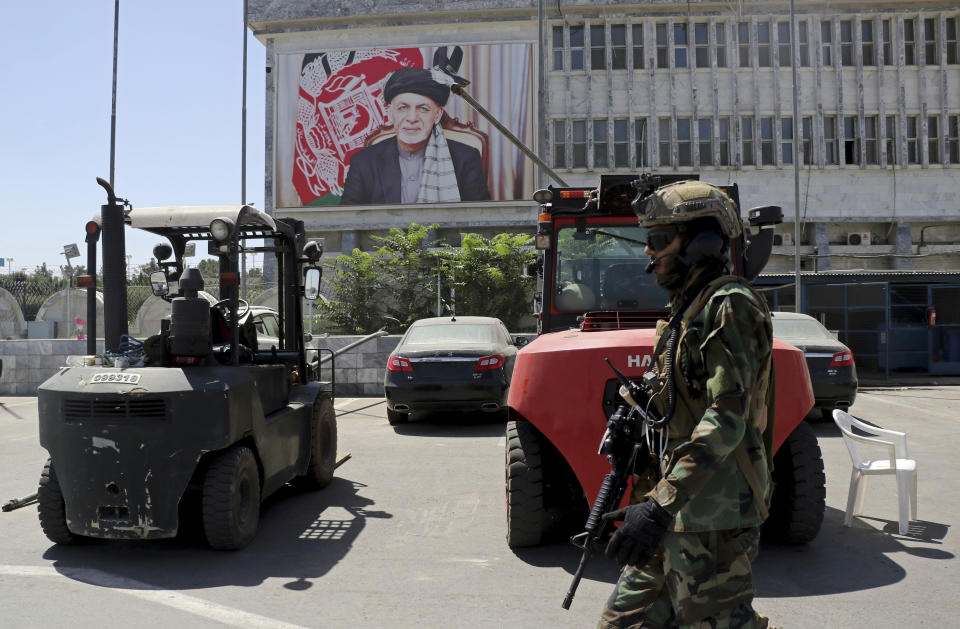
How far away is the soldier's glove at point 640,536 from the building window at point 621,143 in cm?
3012

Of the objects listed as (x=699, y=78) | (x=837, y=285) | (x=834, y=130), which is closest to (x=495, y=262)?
(x=837, y=285)

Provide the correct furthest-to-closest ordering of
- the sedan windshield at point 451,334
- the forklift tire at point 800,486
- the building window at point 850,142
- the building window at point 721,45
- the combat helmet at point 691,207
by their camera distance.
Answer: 1. the building window at point 721,45
2. the building window at point 850,142
3. the sedan windshield at point 451,334
4. the forklift tire at point 800,486
5. the combat helmet at point 691,207

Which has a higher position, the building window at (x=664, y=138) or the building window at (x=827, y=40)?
the building window at (x=827, y=40)

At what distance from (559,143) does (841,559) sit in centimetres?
2794

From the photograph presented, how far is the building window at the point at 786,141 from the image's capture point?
31.1 m

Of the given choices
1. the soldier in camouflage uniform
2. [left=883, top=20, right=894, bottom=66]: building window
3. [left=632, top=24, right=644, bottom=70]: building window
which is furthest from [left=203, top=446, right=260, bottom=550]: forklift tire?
[left=883, top=20, right=894, bottom=66]: building window

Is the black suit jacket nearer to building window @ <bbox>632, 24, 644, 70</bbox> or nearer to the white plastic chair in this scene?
building window @ <bbox>632, 24, 644, 70</bbox>

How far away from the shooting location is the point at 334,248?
3269cm

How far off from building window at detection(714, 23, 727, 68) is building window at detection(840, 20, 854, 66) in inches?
177

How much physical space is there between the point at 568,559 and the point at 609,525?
219 cm

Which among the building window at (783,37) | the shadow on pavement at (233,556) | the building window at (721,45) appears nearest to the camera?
the shadow on pavement at (233,556)

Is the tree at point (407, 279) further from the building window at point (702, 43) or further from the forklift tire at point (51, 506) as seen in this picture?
the forklift tire at point (51, 506)

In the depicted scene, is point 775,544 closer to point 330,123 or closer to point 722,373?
point 722,373

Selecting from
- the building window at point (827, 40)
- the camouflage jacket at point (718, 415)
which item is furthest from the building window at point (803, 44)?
the camouflage jacket at point (718, 415)
